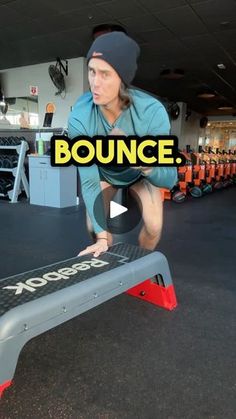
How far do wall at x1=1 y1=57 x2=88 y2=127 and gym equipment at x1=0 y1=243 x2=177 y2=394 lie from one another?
15.7 ft

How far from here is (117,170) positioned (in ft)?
4.85

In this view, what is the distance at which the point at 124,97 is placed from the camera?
1.30 meters

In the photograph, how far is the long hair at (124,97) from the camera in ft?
4.20

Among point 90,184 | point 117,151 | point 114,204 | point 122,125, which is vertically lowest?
point 114,204

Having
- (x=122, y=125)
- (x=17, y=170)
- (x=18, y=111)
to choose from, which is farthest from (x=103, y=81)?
(x=18, y=111)

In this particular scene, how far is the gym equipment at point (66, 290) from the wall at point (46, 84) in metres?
4.78

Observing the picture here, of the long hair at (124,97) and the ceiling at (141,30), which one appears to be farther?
the ceiling at (141,30)

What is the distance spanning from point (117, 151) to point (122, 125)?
118 millimetres

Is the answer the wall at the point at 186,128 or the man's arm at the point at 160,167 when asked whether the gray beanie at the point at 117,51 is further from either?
the wall at the point at 186,128

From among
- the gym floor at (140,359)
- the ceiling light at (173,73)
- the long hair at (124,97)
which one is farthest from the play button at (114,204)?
the ceiling light at (173,73)

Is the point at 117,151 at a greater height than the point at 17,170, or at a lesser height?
greater

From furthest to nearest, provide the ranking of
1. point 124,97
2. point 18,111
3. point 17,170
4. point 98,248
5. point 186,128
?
point 186,128 → point 18,111 → point 17,170 → point 98,248 → point 124,97

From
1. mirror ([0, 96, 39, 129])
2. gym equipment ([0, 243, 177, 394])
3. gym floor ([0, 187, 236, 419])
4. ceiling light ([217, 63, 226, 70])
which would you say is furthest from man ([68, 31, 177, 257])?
mirror ([0, 96, 39, 129])

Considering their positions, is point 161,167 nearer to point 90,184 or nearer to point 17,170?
point 90,184
